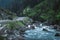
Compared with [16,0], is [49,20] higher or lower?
lower

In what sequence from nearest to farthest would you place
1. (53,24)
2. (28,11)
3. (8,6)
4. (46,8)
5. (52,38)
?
(52,38)
(53,24)
(46,8)
(28,11)
(8,6)

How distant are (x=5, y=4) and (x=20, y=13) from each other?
438 cm

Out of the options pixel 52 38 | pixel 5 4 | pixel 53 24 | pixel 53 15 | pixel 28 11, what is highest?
pixel 5 4

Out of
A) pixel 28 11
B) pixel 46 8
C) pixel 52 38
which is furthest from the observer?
pixel 28 11

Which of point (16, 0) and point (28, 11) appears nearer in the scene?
point (28, 11)

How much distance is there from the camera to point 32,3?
35.0 meters

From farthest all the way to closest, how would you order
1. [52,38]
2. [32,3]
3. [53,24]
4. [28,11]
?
1. [32,3]
2. [28,11]
3. [53,24]
4. [52,38]

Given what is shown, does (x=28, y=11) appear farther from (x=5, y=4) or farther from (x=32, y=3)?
(x=5, y=4)

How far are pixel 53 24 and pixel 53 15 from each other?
177cm

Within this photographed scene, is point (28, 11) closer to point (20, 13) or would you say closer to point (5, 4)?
point (20, 13)

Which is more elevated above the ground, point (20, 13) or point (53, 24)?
point (20, 13)

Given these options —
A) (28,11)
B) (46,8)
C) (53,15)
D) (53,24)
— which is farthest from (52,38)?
(28,11)

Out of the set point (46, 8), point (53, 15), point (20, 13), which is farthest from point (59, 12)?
point (20, 13)

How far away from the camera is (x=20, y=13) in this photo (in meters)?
36.4
